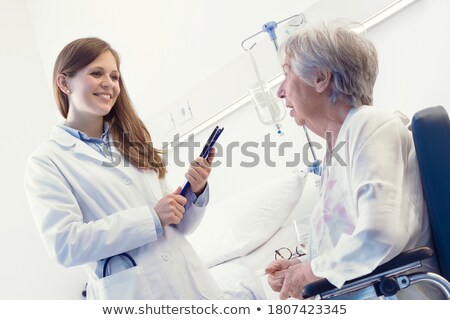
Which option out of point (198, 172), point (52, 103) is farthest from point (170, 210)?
point (52, 103)

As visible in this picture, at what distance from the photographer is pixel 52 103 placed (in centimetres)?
348

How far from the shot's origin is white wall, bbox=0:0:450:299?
1633 mm

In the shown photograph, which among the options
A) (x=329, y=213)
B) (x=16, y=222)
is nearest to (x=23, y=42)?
(x=16, y=222)

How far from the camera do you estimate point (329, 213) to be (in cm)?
110

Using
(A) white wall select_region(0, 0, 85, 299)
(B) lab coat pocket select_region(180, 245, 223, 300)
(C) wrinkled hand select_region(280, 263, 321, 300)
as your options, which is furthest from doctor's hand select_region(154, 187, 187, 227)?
(A) white wall select_region(0, 0, 85, 299)

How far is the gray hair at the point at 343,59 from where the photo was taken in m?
1.13

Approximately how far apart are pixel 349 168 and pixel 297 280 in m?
0.29

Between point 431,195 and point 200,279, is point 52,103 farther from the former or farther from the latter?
point 431,195

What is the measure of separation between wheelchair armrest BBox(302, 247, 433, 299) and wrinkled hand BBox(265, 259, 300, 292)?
0.18 m

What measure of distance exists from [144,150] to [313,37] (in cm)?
67

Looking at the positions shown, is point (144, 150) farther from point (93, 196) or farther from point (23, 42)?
point (23, 42)

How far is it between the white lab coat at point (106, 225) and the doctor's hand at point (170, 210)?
0.03 meters

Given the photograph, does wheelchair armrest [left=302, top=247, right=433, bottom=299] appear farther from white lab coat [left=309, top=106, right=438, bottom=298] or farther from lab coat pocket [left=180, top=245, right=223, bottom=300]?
lab coat pocket [left=180, top=245, right=223, bottom=300]

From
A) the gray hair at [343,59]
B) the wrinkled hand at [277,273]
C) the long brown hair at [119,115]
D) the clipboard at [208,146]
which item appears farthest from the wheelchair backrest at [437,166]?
Result: the long brown hair at [119,115]
